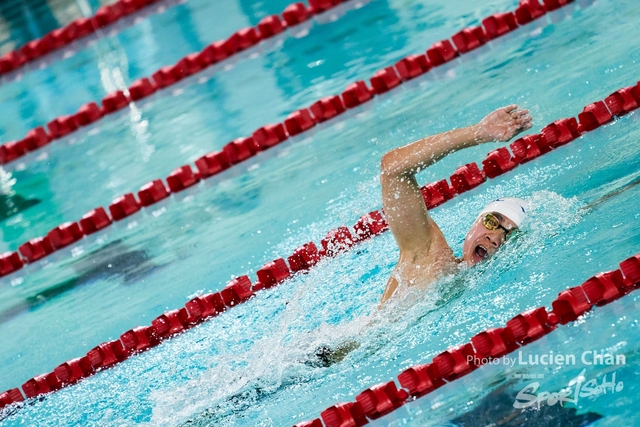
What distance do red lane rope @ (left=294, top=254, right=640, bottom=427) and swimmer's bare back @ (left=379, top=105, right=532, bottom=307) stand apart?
1.38ft

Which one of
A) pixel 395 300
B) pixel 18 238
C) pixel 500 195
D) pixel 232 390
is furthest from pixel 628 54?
pixel 18 238

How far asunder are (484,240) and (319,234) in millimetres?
1550

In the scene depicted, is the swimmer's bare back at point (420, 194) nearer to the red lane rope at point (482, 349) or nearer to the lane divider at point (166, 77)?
the red lane rope at point (482, 349)

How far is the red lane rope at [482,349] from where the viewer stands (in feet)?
13.0

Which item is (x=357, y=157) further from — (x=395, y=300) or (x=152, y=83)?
(x=152, y=83)

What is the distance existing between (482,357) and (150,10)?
24.6ft

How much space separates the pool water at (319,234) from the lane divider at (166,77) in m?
0.18

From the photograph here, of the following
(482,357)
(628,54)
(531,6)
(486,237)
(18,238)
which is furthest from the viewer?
(531,6)

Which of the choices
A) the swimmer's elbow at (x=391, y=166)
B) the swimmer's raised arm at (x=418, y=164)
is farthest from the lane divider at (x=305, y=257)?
the swimmer's elbow at (x=391, y=166)

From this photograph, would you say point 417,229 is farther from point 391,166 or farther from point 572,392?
point 572,392

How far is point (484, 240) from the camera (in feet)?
14.2

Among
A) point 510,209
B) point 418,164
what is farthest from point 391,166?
point 510,209

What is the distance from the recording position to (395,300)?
14.3ft

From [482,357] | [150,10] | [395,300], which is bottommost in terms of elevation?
[482,357]
